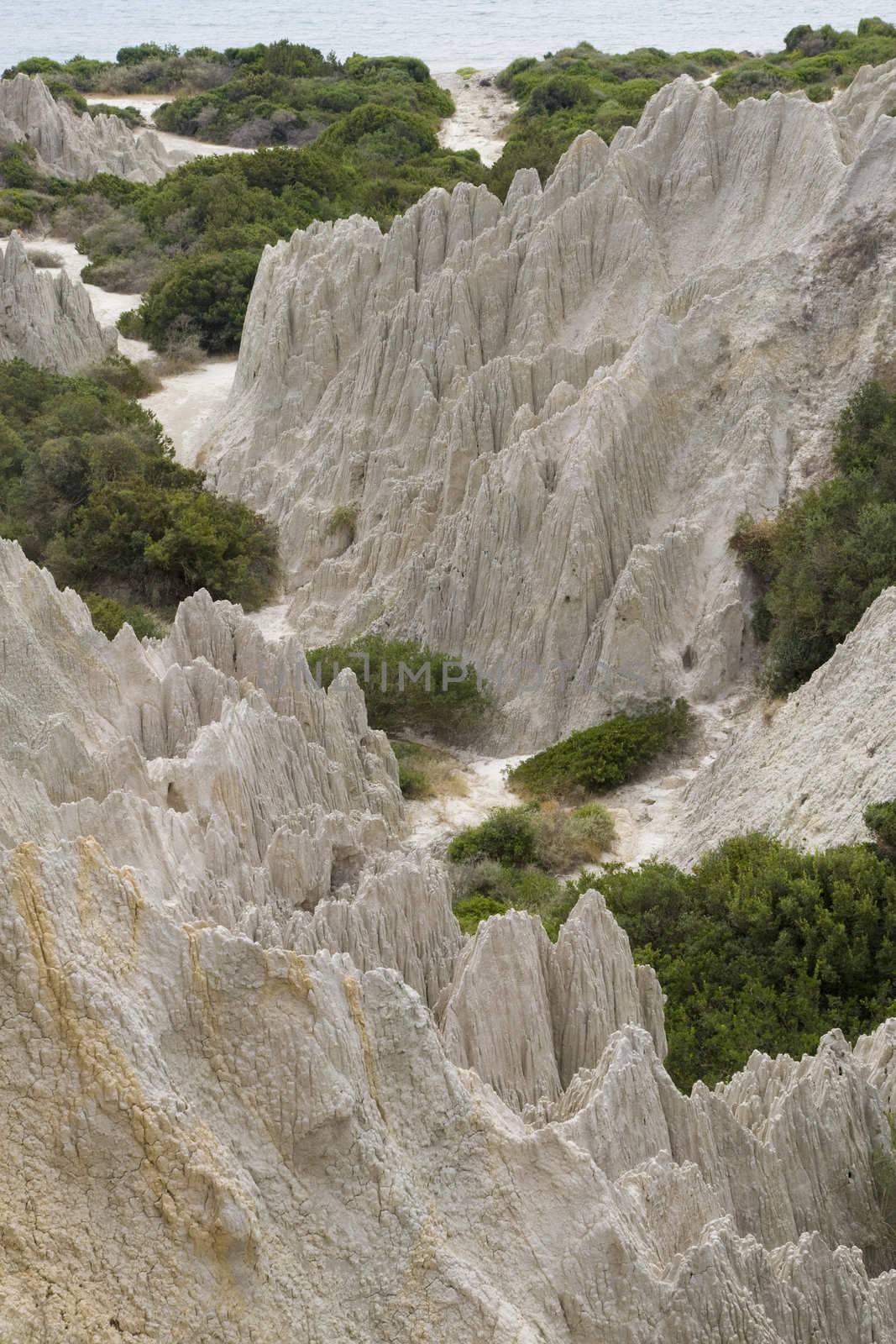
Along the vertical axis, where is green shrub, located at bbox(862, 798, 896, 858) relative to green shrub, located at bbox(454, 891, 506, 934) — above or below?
above

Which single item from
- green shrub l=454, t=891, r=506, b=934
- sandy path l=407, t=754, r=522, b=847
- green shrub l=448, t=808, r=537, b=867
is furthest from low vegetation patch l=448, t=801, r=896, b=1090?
sandy path l=407, t=754, r=522, b=847

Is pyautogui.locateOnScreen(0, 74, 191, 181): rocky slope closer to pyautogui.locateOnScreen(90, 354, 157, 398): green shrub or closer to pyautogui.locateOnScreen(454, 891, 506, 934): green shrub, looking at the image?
pyautogui.locateOnScreen(90, 354, 157, 398): green shrub

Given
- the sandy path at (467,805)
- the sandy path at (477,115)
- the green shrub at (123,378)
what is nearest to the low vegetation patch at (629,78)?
the sandy path at (477,115)

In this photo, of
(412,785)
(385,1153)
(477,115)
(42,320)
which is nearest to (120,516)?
(412,785)

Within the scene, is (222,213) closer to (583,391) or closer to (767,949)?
(583,391)

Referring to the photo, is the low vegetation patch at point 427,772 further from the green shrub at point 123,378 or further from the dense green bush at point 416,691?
the green shrub at point 123,378

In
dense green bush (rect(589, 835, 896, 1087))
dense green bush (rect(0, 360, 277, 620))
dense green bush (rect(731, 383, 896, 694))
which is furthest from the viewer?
dense green bush (rect(0, 360, 277, 620))

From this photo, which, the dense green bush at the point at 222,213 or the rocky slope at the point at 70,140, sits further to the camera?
the rocky slope at the point at 70,140
